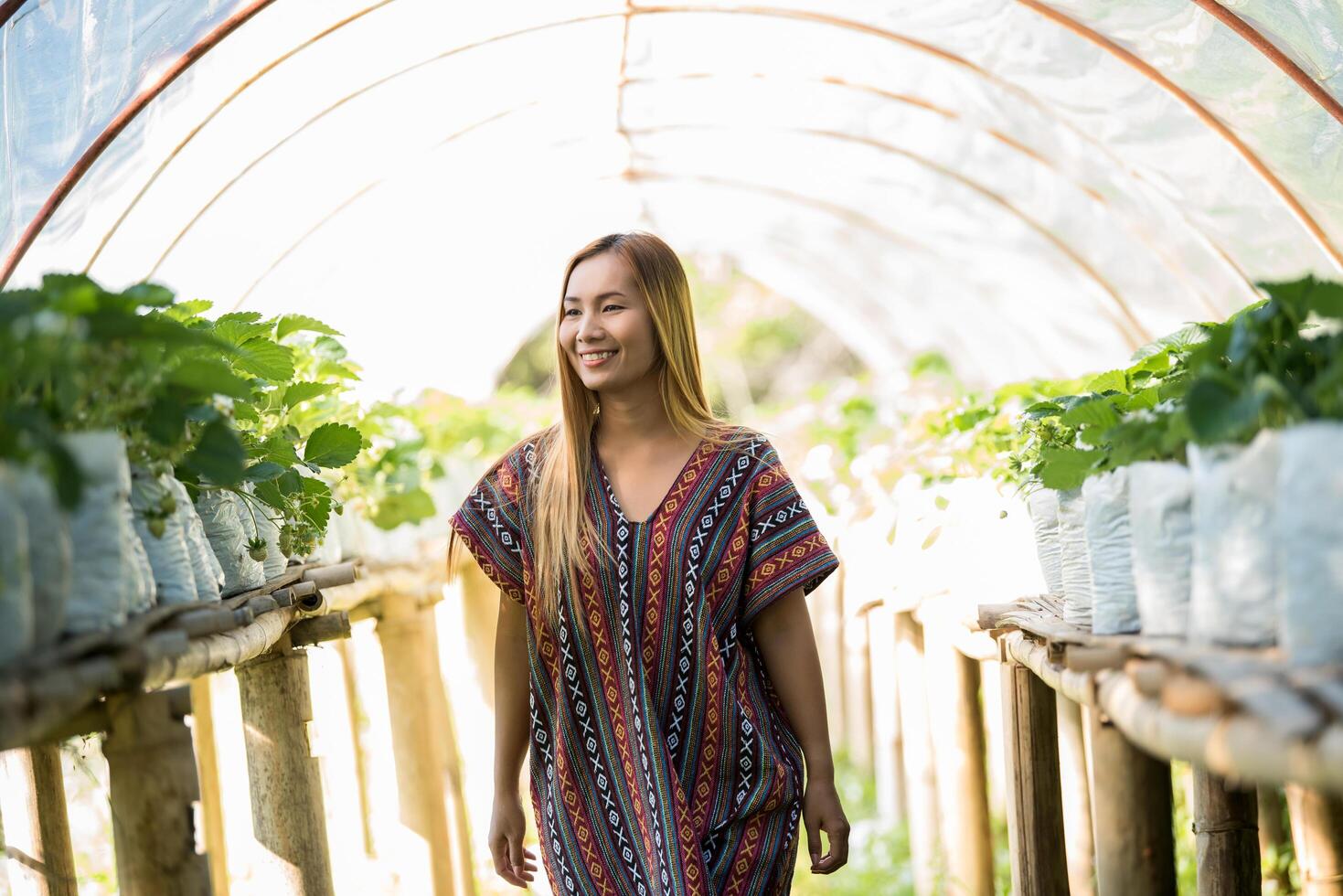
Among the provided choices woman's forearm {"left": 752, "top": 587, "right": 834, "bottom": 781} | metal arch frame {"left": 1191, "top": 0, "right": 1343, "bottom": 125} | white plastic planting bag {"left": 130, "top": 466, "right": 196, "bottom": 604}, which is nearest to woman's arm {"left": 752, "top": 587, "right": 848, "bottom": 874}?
woman's forearm {"left": 752, "top": 587, "right": 834, "bottom": 781}

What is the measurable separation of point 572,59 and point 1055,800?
4291mm

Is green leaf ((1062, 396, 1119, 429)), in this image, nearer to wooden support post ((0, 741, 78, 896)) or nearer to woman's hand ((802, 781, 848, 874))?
woman's hand ((802, 781, 848, 874))

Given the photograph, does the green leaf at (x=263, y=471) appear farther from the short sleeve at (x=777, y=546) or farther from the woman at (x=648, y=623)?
the short sleeve at (x=777, y=546)

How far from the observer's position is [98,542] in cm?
190

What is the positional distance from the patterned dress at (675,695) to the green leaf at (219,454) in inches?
25.2

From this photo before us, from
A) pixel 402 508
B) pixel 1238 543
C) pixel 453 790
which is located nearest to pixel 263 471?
pixel 1238 543

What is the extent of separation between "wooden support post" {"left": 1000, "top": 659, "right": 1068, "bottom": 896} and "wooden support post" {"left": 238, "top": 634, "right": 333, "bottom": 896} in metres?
1.52

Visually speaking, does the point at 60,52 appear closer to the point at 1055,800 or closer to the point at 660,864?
the point at 660,864

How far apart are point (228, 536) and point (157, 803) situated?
81 cm

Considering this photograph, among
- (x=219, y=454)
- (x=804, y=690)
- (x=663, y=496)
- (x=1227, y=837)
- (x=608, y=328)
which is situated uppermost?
(x=608, y=328)

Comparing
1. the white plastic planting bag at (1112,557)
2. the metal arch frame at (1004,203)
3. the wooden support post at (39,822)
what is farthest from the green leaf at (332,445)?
the metal arch frame at (1004,203)

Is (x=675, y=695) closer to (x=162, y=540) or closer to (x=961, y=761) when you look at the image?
(x=162, y=540)

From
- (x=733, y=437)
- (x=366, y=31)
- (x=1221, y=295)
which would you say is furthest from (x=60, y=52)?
(x=1221, y=295)

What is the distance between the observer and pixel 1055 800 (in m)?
2.91
